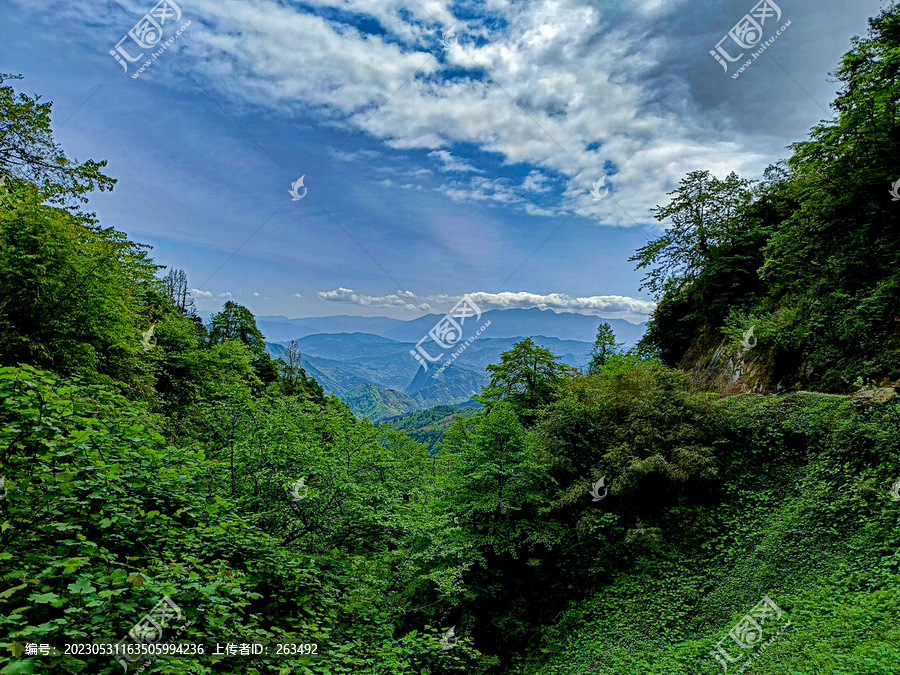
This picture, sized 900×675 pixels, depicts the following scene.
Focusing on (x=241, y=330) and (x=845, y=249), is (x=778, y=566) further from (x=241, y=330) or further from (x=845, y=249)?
Result: (x=241, y=330)

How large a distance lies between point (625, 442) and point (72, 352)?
50.3 ft

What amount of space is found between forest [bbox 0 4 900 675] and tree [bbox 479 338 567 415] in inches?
135

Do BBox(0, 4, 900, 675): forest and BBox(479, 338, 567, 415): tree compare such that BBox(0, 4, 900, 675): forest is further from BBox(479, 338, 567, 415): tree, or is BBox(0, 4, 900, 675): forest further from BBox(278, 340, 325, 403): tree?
BBox(278, 340, 325, 403): tree

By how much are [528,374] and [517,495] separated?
7772mm

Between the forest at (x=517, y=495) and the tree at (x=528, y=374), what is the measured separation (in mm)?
3433

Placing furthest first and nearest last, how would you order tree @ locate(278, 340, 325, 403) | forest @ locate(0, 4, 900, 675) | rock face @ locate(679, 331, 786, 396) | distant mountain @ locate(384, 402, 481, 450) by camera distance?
1. distant mountain @ locate(384, 402, 481, 450)
2. tree @ locate(278, 340, 325, 403)
3. rock face @ locate(679, 331, 786, 396)
4. forest @ locate(0, 4, 900, 675)

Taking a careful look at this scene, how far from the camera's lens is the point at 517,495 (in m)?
11.3

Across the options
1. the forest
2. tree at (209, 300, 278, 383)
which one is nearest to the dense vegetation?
the forest

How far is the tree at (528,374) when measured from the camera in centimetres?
1805

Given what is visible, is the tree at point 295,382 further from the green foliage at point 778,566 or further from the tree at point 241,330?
the green foliage at point 778,566

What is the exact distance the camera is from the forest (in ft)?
11.2

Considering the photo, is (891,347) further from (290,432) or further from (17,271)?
(17,271)

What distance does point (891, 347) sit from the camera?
10.1 m

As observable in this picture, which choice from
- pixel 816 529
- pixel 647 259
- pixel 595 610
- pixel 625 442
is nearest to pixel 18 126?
pixel 625 442
